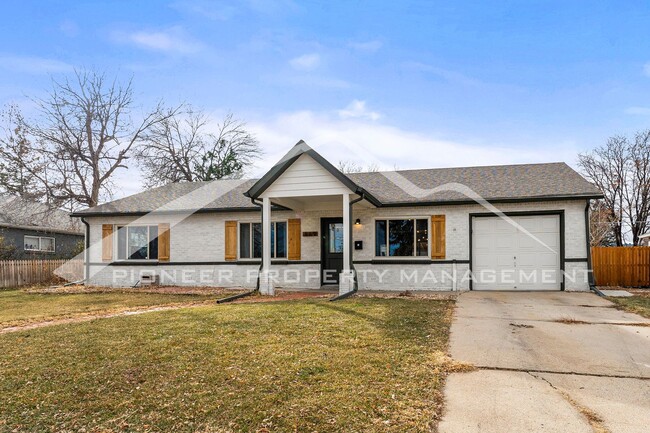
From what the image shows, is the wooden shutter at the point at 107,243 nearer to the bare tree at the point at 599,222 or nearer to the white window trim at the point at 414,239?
the white window trim at the point at 414,239

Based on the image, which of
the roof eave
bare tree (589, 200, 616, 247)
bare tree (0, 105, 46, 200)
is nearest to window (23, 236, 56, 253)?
bare tree (0, 105, 46, 200)

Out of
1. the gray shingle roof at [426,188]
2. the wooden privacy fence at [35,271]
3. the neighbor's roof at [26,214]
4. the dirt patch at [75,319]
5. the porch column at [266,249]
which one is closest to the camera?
the dirt patch at [75,319]

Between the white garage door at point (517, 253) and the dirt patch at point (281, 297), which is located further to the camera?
the white garage door at point (517, 253)

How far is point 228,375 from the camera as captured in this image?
4.51 meters

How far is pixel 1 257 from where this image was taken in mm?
19109

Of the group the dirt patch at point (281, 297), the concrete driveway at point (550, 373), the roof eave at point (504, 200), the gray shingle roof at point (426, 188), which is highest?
the gray shingle roof at point (426, 188)

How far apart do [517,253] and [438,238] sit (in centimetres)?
230

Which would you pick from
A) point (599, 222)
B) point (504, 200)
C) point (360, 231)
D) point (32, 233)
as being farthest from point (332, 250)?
point (599, 222)

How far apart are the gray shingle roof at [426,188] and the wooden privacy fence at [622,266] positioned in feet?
10.6

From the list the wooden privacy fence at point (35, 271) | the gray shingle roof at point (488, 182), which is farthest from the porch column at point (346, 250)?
the wooden privacy fence at point (35, 271)

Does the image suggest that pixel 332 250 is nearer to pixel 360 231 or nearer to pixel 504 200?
pixel 360 231

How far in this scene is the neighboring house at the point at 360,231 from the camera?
12.0 m

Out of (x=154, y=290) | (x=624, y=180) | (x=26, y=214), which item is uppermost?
(x=624, y=180)

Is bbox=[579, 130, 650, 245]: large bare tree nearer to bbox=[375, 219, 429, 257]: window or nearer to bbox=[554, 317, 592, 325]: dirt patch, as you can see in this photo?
bbox=[375, 219, 429, 257]: window
